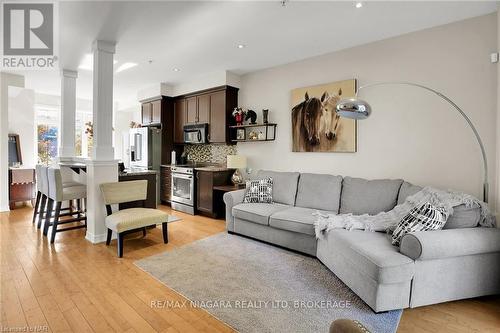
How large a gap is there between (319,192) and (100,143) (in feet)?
9.97

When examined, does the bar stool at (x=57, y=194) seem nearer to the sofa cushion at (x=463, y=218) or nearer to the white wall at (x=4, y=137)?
the white wall at (x=4, y=137)

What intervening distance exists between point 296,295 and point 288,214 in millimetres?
1130

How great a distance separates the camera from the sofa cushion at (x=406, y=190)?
2.94 m

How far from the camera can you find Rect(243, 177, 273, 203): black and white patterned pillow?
396 cm

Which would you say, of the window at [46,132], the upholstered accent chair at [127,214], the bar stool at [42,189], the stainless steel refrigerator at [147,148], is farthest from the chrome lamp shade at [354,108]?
the window at [46,132]

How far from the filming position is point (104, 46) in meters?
3.58

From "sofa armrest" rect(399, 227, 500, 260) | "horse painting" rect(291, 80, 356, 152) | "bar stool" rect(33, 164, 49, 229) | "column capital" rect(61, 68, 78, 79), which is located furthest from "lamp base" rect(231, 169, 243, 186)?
"column capital" rect(61, 68, 78, 79)

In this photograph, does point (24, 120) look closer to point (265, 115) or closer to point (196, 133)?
point (196, 133)

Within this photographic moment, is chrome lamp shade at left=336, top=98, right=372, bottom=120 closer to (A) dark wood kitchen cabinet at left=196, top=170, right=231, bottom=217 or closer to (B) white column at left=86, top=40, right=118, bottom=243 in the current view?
(A) dark wood kitchen cabinet at left=196, top=170, right=231, bottom=217

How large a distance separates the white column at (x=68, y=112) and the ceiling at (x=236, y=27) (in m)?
0.61

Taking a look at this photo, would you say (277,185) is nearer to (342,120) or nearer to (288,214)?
(288,214)

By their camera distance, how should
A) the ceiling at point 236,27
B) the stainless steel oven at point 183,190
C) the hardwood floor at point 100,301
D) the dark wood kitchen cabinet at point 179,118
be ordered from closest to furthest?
the hardwood floor at point 100,301 < the ceiling at point 236,27 < the stainless steel oven at point 183,190 < the dark wood kitchen cabinet at point 179,118

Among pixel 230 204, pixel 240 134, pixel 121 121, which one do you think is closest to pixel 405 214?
pixel 230 204

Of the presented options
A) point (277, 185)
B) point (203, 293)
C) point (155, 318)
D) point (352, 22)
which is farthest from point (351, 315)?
point (352, 22)
